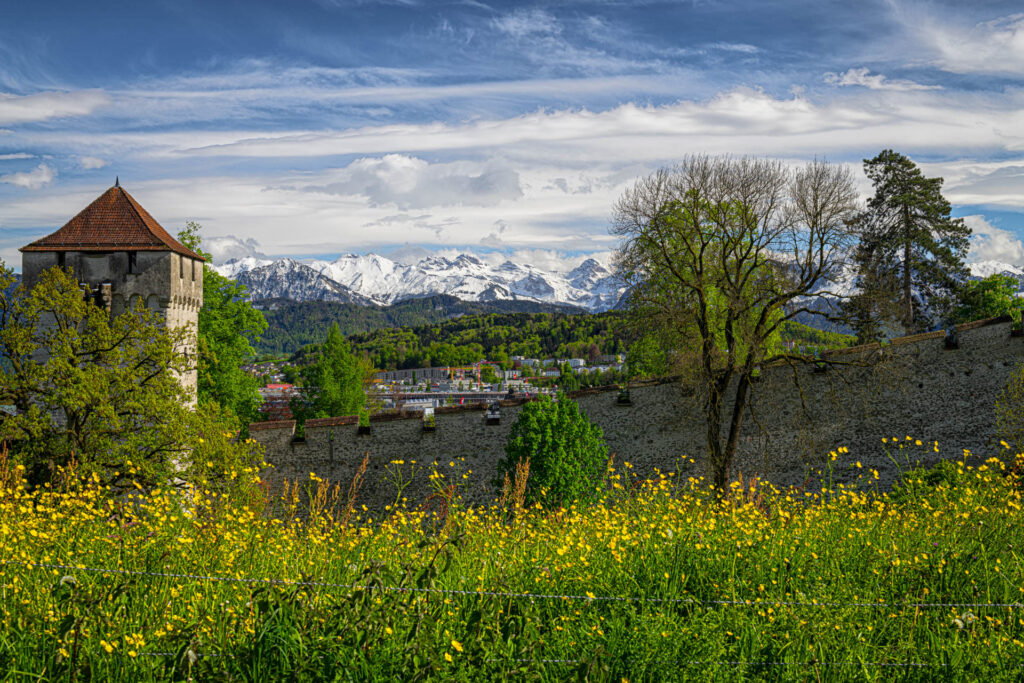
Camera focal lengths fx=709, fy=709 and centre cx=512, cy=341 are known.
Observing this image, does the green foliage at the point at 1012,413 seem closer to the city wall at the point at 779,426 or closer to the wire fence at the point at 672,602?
the city wall at the point at 779,426

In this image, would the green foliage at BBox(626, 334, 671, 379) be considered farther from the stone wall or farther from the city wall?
the stone wall

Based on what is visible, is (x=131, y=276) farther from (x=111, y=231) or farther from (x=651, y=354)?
(x=651, y=354)

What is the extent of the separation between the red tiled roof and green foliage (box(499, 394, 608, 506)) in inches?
554

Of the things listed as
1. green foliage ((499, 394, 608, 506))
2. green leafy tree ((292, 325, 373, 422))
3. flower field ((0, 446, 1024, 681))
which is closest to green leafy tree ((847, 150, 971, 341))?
green foliage ((499, 394, 608, 506))

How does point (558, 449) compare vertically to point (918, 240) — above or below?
below

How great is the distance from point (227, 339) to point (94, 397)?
19.1 meters

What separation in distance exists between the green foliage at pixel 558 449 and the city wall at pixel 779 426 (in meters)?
2.06

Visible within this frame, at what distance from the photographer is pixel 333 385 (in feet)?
159

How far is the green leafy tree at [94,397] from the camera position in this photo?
17672mm

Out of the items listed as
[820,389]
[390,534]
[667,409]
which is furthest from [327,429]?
[390,534]

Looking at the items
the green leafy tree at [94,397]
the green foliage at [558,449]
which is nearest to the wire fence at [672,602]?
the green leafy tree at [94,397]

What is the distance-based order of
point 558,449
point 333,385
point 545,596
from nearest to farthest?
point 545,596 < point 558,449 < point 333,385

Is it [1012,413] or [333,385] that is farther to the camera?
[333,385]

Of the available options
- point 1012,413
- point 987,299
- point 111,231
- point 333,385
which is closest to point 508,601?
point 1012,413
